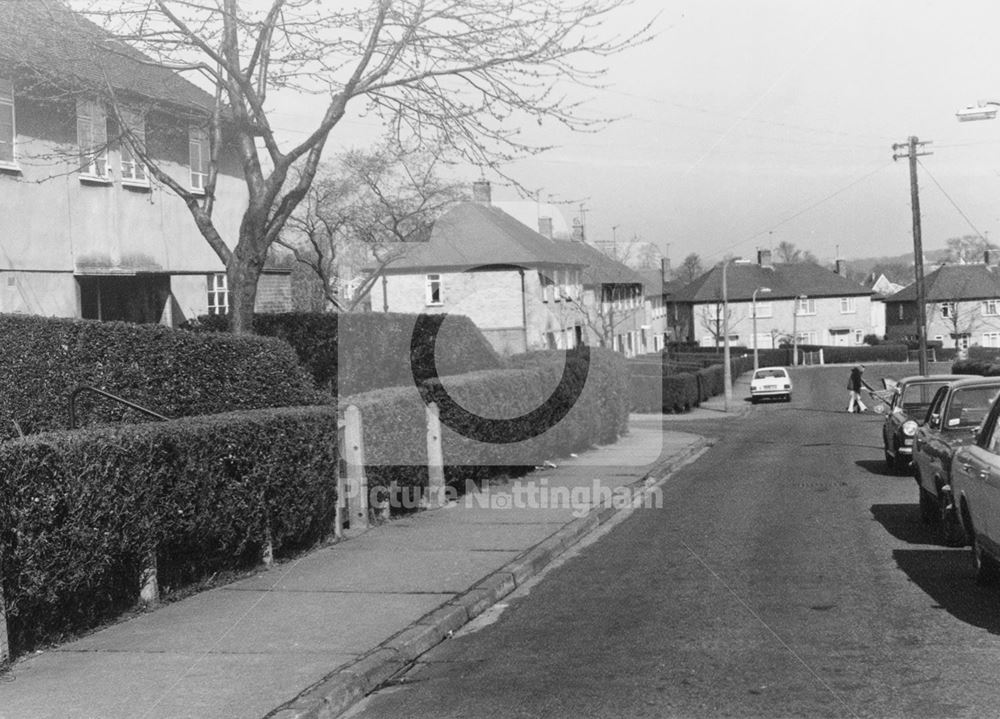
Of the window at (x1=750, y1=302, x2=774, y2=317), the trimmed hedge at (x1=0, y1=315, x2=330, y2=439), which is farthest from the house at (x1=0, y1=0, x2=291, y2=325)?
the window at (x1=750, y1=302, x2=774, y2=317)

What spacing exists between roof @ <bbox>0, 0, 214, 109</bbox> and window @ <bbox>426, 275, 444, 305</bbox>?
38745 millimetres

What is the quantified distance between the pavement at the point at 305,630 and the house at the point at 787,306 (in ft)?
304

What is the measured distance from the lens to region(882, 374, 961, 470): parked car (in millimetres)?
19361

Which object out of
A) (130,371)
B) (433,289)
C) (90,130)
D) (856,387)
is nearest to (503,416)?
(130,371)

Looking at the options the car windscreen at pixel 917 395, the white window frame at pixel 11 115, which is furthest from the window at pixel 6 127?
the car windscreen at pixel 917 395

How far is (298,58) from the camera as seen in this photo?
15414 millimetres

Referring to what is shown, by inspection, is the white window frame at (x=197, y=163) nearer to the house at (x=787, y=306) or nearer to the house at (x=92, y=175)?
the house at (x=92, y=175)

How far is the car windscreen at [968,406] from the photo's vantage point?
14188 mm

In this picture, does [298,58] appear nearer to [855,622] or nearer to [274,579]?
[274,579]

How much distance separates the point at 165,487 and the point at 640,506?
901cm

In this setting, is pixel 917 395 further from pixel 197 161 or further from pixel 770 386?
pixel 770 386

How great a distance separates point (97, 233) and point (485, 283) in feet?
114

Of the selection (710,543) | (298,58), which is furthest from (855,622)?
(298,58)

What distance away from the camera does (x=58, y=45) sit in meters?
15.9
